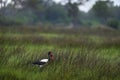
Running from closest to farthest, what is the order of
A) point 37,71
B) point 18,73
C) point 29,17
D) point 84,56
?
point 18,73 < point 37,71 < point 84,56 < point 29,17

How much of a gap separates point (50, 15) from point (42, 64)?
56.5m

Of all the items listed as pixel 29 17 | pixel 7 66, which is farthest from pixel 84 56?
pixel 29 17

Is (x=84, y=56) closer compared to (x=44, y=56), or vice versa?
(x=84, y=56)

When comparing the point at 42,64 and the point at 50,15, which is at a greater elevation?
the point at 50,15

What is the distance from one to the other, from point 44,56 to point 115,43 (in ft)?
19.1

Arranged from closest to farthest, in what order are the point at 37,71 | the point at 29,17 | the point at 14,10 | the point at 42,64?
1. the point at 37,71
2. the point at 42,64
3. the point at 14,10
4. the point at 29,17

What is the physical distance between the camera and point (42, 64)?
23.9 ft

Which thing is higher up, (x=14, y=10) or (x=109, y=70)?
(x=14, y=10)

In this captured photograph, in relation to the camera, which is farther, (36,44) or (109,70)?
(36,44)

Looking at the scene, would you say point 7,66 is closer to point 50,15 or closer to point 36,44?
point 36,44

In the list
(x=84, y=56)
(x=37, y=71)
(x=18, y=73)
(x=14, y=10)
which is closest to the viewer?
(x=18, y=73)

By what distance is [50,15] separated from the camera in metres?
63.5

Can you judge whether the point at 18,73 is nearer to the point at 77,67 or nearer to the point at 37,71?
the point at 37,71

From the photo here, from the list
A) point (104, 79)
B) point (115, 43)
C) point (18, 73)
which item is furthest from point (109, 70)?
point (115, 43)
